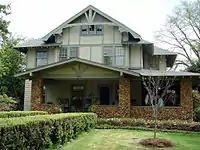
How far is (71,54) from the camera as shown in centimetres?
2356

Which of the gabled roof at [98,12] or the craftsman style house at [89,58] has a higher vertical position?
the gabled roof at [98,12]

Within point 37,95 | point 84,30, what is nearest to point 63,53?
point 84,30

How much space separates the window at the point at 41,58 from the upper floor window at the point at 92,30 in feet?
11.9

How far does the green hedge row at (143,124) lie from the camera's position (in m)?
16.6

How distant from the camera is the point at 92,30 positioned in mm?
23453

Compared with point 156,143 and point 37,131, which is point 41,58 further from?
point 37,131

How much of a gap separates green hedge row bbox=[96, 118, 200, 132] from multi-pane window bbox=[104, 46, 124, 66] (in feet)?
19.3

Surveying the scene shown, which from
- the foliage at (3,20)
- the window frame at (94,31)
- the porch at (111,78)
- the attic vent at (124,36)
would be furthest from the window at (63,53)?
the attic vent at (124,36)

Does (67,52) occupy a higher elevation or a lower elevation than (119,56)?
higher

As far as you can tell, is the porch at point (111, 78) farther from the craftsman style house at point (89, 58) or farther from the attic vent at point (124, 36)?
the attic vent at point (124, 36)

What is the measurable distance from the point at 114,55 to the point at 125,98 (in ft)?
15.4

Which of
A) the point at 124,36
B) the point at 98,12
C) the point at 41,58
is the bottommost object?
the point at 41,58

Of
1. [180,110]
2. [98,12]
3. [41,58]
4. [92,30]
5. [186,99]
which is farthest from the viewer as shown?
[41,58]

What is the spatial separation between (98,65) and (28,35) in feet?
78.8
